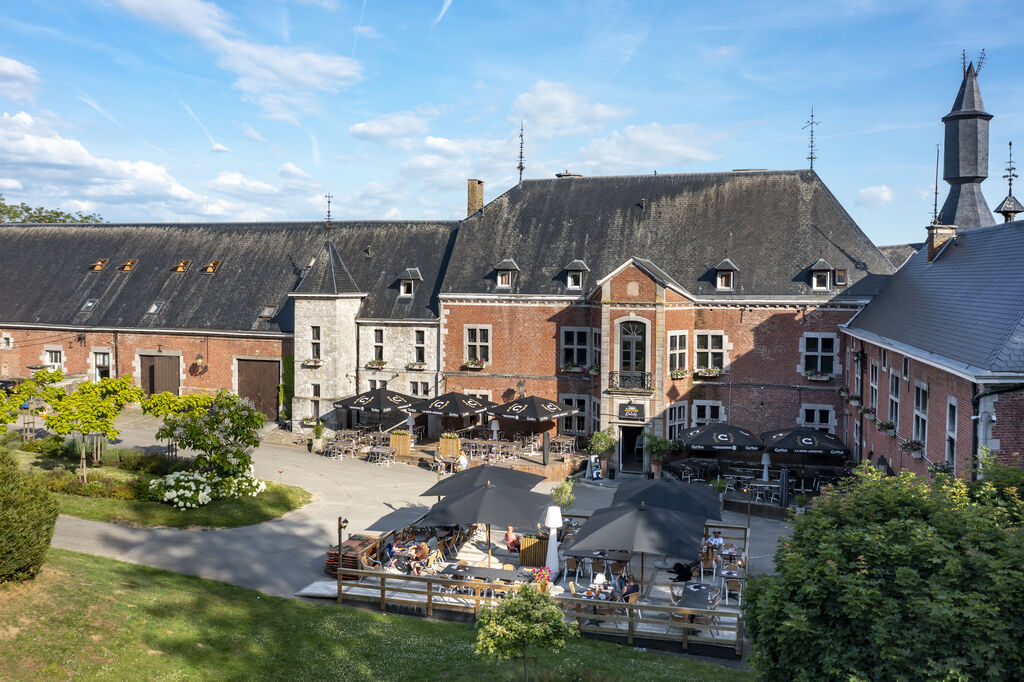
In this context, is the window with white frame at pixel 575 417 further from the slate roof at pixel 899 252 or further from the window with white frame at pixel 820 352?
the slate roof at pixel 899 252

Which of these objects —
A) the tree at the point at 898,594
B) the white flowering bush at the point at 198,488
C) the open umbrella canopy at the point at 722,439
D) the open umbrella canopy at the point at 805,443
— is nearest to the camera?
the tree at the point at 898,594

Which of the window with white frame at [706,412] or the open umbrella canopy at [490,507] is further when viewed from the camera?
the window with white frame at [706,412]

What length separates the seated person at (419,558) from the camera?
17.2 m

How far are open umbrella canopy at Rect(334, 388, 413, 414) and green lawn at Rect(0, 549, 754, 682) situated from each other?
1601 cm

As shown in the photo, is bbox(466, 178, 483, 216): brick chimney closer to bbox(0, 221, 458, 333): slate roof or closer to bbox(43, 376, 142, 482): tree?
bbox(0, 221, 458, 333): slate roof

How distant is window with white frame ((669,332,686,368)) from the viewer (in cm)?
2984

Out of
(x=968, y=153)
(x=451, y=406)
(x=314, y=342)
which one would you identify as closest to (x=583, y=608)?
(x=451, y=406)

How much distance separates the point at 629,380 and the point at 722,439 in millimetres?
4655

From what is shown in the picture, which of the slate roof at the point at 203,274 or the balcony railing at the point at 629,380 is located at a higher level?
the slate roof at the point at 203,274

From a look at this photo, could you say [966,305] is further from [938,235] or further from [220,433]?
[220,433]

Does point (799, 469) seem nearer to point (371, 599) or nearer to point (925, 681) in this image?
point (371, 599)

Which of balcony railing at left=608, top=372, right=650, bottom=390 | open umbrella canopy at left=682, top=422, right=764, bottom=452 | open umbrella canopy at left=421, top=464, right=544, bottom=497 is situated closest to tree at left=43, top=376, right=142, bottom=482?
open umbrella canopy at left=421, top=464, right=544, bottom=497

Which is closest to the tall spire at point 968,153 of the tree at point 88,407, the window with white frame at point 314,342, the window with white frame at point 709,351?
the window with white frame at point 709,351

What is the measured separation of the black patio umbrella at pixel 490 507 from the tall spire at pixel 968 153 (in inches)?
1193
